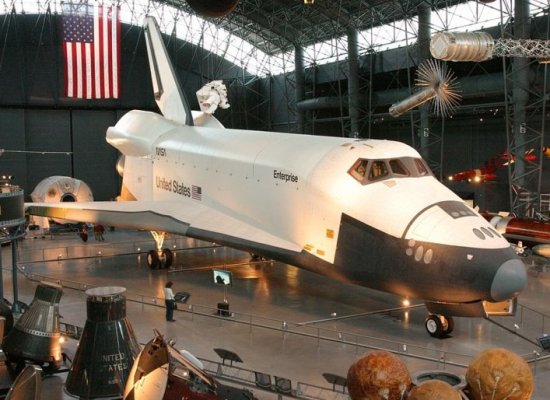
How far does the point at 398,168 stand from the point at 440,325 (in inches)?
91.2

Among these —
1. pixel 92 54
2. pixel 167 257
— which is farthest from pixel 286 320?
pixel 92 54

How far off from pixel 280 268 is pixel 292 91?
17314 millimetres

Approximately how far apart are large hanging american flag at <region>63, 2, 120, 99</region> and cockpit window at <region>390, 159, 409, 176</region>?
13.6 metres

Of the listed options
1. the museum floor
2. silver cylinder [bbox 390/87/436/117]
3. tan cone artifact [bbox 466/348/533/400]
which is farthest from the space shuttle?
silver cylinder [bbox 390/87/436/117]

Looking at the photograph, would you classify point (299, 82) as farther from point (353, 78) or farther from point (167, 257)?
point (167, 257)

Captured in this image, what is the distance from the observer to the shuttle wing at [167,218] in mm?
10938

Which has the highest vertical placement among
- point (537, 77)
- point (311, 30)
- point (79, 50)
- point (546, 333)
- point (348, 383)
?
point (311, 30)

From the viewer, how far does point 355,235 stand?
875 cm

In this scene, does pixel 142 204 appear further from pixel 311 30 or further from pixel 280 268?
pixel 311 30

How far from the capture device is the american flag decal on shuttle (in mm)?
12875

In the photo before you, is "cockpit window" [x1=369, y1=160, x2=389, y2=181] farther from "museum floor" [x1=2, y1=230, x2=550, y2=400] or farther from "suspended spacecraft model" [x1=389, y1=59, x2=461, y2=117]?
"suspended spacecraft model" [x1=389, y1=59, x2=461, y2=117]

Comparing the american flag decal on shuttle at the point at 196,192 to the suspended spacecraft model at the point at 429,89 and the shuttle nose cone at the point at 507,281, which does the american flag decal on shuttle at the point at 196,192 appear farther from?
the suspended spacecraft model at the point at 429,89

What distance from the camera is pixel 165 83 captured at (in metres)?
16.2

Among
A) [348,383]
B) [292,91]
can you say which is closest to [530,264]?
[348,383]
